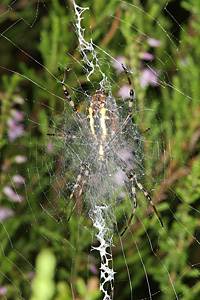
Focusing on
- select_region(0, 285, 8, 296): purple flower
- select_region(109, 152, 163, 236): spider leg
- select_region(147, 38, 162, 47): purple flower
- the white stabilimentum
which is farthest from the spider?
select_region(0, 285, 8, 296): purple flower

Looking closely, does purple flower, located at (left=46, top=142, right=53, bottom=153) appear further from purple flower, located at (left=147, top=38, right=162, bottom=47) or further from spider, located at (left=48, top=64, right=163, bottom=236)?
purple flower, located at (left=147, top=38, right=162, bottom=47)

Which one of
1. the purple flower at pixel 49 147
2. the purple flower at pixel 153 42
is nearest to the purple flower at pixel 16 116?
the purple flower at pixel 49 147

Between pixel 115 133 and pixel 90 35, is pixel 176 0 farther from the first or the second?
pixel 115 133

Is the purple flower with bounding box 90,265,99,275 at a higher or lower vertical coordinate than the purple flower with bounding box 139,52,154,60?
lower

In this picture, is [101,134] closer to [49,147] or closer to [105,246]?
[49,147]

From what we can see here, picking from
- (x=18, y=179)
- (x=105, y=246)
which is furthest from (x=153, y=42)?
(x=105, y=246)

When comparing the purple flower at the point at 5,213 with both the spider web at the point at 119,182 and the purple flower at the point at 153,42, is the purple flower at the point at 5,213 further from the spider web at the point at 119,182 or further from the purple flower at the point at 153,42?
the purple flower at the point at 153,42
